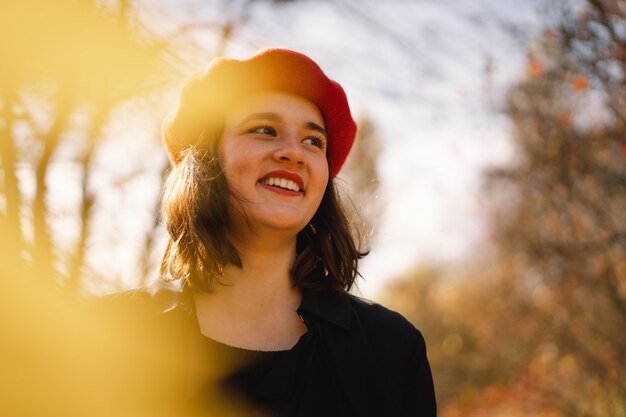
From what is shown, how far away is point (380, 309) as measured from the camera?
2.17 meters

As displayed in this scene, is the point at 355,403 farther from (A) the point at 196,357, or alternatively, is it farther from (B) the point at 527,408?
(B) the point at 527,408

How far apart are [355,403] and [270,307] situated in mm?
406

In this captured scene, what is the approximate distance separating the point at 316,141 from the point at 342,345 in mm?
673

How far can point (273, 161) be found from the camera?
1960 mm

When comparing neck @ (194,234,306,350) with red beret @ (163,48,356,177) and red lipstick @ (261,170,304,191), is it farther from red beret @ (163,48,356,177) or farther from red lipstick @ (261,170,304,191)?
red beret @ (163,48,356,177)

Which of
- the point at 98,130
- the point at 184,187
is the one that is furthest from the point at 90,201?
the point at 184,187

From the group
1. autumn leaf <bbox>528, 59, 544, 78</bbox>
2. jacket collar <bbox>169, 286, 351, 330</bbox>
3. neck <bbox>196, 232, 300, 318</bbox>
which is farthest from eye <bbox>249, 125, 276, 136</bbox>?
autumn leaf <bbox>528, 59, 544, 78</bbox>

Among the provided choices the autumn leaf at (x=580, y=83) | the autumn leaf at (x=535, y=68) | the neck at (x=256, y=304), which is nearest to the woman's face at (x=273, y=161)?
the neck at (x=256, y=304)

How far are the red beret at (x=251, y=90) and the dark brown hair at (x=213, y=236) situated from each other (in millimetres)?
101

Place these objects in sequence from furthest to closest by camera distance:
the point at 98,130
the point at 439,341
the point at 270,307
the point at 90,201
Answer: the point at 439,341
the point at 90,201
the point at 98,130
the point at 270,307

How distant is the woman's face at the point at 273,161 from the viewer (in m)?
1.95

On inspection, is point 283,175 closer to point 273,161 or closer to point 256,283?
point 273,161

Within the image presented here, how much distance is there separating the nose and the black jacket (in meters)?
0.46

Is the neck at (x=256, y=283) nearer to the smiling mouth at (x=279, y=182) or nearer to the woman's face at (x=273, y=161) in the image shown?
the woman's face at (x=273, y=161)
